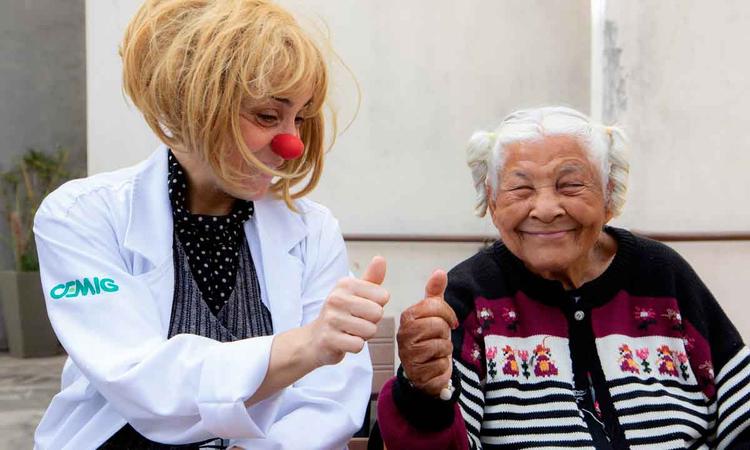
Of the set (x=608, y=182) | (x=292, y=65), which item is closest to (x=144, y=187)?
(x=292, y=65)

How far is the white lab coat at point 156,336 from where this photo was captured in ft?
5.97

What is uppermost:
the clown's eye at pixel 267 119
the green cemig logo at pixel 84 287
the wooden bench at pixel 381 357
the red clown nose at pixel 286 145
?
the clown's eye at pixel 267 119

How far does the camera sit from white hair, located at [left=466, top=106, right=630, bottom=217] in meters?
2.40

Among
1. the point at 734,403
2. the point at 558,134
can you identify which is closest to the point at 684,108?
the point at 558,134

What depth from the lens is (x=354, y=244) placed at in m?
5.26

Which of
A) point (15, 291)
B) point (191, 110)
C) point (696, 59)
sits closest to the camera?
point (191, 110)

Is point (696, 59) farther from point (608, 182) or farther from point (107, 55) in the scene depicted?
point (107, 55)

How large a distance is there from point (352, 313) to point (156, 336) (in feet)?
1.54

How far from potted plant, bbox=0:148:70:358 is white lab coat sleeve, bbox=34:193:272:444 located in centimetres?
586

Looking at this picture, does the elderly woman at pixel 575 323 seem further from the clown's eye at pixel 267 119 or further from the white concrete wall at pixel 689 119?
the white concrete wall at pixel 689 119

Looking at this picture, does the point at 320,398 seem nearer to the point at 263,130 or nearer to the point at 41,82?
Result: the point at 263,130

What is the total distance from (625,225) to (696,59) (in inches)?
31.6

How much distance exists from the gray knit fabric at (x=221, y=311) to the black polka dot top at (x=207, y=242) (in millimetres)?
16

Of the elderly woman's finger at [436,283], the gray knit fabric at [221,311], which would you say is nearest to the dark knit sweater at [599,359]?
the elderly woman's finger at [436,283]
